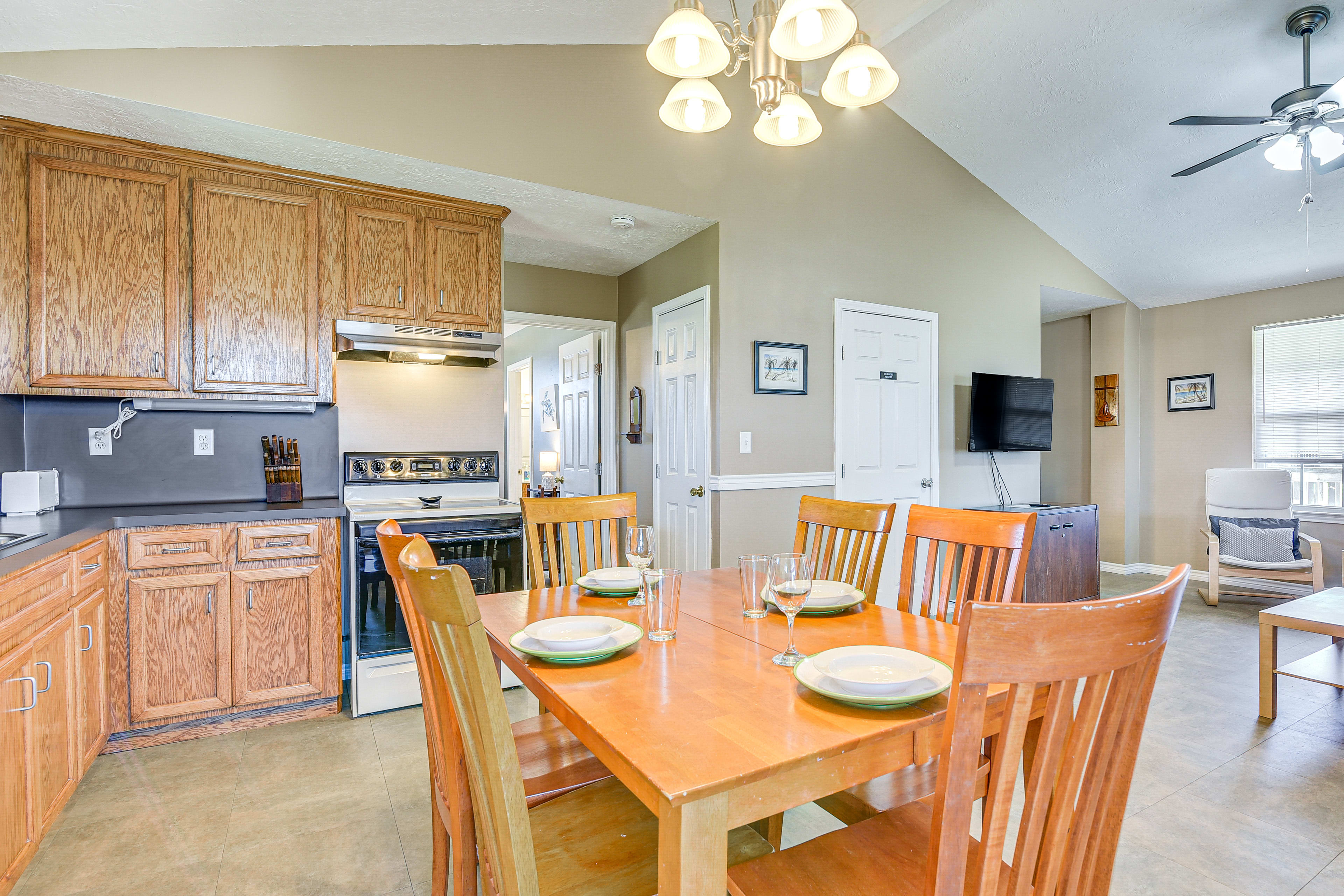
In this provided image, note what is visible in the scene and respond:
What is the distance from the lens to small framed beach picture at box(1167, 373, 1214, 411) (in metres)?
5.46

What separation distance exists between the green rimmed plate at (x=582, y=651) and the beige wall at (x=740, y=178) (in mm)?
2301

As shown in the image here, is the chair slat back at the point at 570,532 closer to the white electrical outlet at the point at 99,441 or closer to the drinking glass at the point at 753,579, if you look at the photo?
the drinking glass at the point at 753,579

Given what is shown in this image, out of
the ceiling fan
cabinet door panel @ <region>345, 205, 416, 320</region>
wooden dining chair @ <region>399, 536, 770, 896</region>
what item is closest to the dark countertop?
cabinet door panel @ <region>345, 205, 416, 320</region>

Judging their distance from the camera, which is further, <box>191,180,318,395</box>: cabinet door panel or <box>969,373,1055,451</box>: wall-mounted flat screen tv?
<box>969,373,1055,451</box>: wall-mounted flat screen tv

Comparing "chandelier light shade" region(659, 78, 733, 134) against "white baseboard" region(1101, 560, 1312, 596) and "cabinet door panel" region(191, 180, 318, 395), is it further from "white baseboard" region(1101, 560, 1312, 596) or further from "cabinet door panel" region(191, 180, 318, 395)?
"white baseboard" region(1101, 560, 1312, 596)

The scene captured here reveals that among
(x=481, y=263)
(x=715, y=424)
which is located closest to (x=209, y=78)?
(x=481, y=263)

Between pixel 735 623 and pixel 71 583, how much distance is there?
2058mm

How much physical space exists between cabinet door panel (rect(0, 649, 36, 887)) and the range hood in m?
1.71

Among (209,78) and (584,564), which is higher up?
(209,78)

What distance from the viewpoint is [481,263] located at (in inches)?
131

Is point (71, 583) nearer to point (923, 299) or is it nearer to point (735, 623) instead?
point (735, 623)

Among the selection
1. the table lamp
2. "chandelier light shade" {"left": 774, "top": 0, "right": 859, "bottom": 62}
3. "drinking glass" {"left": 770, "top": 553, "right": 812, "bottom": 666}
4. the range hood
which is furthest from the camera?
the table lamp

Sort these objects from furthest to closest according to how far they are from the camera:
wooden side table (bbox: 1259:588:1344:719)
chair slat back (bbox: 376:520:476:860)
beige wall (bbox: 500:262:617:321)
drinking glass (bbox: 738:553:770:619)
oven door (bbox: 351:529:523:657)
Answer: beige wall (bbox: 500:262:617:321)
oven door (bbox: 351:529:523:657)
wooden side table (bbox: 1259:588:1344:719)
drinking glass (bbox: 738:553:770:619)
chair slat back (bbox: 376:520:476:860)

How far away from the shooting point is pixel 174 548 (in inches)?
99.2
